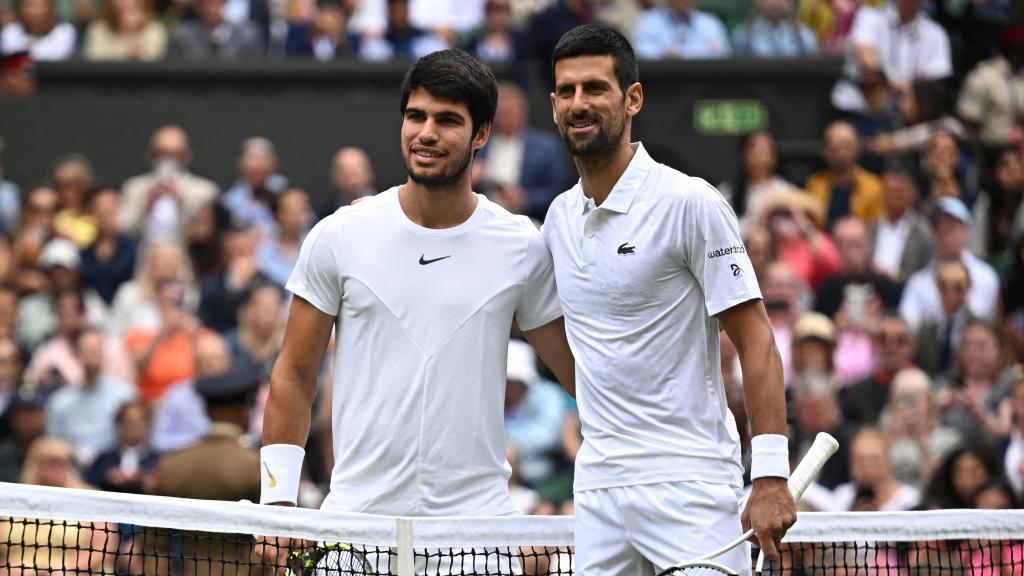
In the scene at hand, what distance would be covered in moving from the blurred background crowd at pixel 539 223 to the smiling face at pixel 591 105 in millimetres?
3624

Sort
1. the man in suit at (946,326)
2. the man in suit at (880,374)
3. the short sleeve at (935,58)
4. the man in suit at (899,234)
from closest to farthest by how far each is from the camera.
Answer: the man in suit at (880,374) → the man in suit at (946,326) → the man in suit at (899,234) → the short sleeve at (935,58)

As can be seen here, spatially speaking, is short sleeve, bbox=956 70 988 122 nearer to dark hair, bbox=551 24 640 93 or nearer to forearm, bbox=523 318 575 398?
forearm, bbox=523 318 575 398

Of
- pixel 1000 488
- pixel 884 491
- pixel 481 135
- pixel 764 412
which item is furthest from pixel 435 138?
pixel 884 491

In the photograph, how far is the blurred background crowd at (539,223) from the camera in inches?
405

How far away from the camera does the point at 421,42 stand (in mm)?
14898

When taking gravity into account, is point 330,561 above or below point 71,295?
below

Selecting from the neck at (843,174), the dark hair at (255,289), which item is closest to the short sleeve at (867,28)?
the neck at (843,174)

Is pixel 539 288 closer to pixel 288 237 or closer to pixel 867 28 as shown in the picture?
pixel 288 237

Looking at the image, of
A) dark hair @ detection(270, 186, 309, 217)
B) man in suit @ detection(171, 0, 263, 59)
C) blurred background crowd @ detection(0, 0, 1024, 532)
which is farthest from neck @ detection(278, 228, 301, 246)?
man in suit @ detection(171, 0, 263, 59)

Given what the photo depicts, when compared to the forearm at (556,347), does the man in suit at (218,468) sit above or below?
below

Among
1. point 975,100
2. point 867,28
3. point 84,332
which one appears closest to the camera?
point 84,332

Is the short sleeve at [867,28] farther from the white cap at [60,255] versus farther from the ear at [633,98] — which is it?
the ear at [633,98]

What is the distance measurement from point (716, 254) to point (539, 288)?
72 centimetres

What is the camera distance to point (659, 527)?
499 cm
